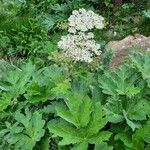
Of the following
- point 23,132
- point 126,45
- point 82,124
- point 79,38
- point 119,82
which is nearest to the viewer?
point 82,124

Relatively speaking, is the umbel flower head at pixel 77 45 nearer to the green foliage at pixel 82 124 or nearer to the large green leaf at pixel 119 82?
the large green leaf at pixel 119 82

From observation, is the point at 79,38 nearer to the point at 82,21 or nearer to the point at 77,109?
the point at 82,21

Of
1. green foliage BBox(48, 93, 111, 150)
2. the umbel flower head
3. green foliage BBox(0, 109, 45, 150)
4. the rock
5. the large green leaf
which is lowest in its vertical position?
the rock

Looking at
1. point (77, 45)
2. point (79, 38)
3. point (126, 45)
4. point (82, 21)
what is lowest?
point (126, 45)

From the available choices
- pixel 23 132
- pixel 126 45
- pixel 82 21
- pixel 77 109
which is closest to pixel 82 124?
pixel 77 109

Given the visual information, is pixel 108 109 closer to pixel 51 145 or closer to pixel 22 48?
pixel 51 145

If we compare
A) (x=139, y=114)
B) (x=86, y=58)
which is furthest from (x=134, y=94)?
(x=86, y=58)

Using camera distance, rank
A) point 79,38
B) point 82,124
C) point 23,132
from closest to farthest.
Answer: point 82,124, point 23,132, point 79,38

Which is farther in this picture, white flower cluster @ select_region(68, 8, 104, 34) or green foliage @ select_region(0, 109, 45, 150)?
white flower cluster @ select_region(68, 8, 104, 34)

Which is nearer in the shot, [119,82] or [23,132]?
[23,132]

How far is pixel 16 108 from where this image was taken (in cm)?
322

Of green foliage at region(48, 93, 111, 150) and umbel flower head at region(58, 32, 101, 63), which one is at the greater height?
green foliage at region(48, 93, 111, 150)

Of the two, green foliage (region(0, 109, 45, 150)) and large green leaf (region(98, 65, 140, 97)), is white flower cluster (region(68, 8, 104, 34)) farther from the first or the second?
green foliage (region(0, 109, 45, 150))

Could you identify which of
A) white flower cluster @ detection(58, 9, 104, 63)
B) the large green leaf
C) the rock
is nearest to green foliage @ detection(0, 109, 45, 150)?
the large green leaf
